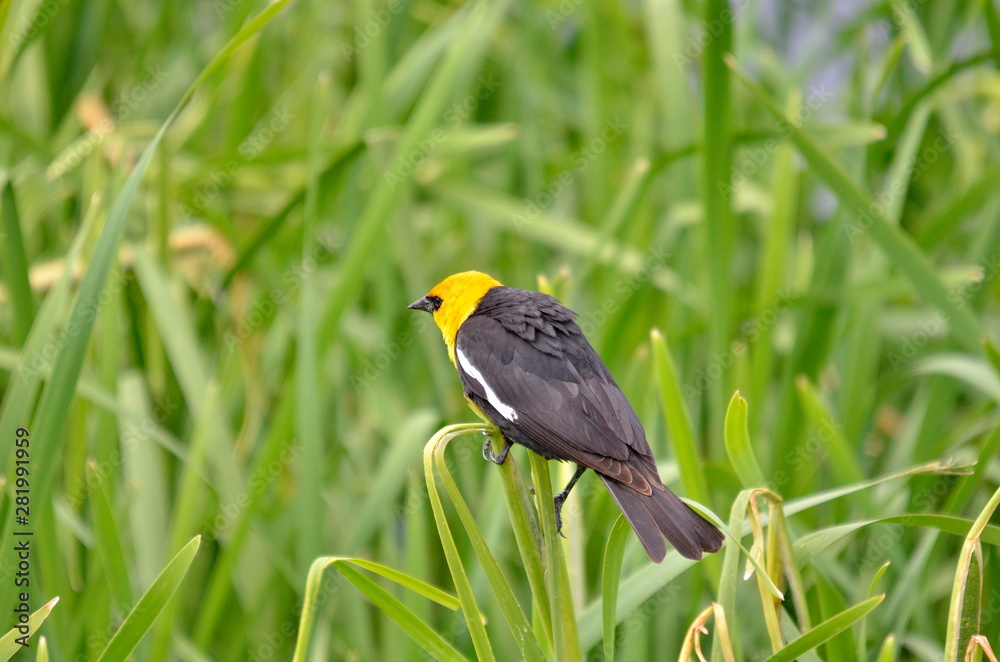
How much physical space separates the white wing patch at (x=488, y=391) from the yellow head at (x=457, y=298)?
0.46 ft

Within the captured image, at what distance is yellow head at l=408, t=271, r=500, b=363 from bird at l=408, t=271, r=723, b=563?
Result: 2 cm

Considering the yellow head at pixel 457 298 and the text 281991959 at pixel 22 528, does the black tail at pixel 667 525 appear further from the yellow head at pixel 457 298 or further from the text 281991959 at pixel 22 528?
the text 281991959 at pixel 22 528

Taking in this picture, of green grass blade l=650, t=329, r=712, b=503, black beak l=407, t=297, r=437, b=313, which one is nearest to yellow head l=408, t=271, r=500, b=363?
black beak l=407, t=297, r=437, b=313

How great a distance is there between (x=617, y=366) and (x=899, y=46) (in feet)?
4.36

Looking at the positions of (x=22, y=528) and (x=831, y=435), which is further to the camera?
(x=831, y=435)

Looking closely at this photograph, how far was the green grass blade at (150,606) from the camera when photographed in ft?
4.42

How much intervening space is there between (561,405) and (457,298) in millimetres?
561

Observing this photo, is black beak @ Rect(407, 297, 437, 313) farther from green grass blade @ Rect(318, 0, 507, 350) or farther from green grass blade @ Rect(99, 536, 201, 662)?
green grass blade @ Rect(99, 536, 201, 662)

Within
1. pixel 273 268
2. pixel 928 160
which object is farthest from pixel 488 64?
pixel 928 160

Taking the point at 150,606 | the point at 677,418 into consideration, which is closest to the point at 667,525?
the point at 677,418

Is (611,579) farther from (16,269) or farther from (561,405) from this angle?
(16,269)

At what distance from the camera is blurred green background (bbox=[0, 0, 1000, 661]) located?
2023mm

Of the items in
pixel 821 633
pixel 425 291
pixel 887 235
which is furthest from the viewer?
pixel 425 291

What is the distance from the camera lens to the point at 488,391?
1.83m
